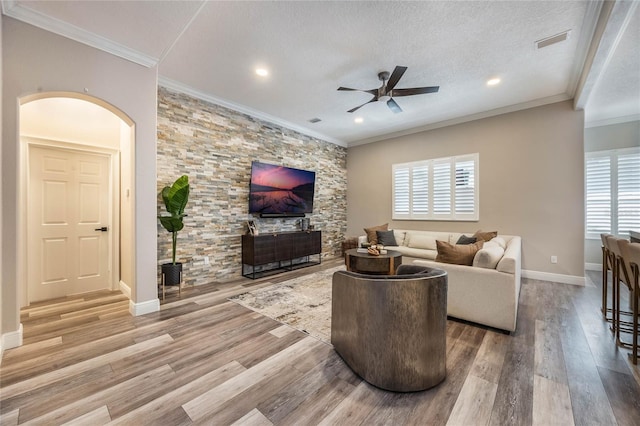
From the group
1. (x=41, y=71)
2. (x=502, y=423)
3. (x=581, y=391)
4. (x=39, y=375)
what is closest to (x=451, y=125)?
(x=581, y=391)

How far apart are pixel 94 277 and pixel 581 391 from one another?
5712 mm

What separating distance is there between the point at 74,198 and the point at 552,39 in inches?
256

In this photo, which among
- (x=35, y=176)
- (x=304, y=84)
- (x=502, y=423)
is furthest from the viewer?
(x=304, y=84)

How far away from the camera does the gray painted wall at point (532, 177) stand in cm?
421

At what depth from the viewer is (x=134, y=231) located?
9.88ft

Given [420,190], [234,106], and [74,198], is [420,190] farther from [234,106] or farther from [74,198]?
[74,198]

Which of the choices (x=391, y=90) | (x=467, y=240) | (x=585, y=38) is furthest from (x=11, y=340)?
(x=585, y=38)

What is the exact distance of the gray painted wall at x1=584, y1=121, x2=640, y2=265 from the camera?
4871mm

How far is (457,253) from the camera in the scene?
2.87 meters

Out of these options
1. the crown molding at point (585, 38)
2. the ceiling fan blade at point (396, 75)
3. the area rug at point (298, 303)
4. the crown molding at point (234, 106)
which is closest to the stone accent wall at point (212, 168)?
the crown molding at point (234, 106)

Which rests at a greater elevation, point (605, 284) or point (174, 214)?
point (174, 214)

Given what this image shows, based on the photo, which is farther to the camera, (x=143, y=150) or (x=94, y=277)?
(x=94, y=277)

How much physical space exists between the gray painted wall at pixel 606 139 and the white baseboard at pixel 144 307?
7600 millimetres

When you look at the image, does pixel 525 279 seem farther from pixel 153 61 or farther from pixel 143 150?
pixel 153 61
